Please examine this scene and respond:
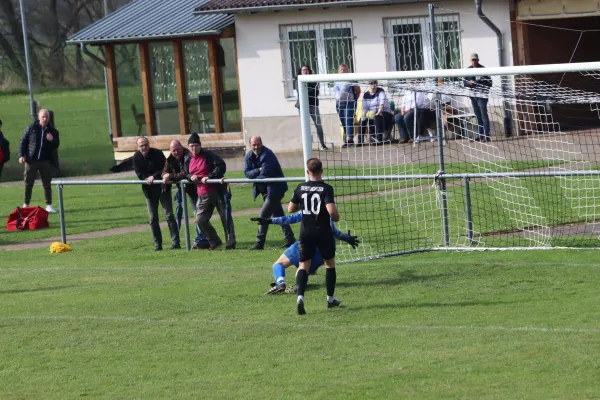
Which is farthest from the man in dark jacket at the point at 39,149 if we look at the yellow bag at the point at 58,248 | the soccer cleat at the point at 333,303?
the soccer cleat at the point at 333,303

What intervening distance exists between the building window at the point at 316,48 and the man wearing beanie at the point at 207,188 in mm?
12331

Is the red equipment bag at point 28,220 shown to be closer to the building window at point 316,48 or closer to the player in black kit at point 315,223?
the building window at point 316,48

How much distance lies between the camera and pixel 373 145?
19.7m

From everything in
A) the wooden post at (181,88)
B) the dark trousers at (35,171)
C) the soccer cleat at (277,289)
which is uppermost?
the wooden post at (181,88)

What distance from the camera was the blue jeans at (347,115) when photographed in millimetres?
19641

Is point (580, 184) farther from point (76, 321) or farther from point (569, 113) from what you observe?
point (76, 321)

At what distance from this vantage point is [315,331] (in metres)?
11.8

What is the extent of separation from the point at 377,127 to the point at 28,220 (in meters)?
7.10

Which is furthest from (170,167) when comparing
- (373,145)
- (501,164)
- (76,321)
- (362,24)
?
(362,24)

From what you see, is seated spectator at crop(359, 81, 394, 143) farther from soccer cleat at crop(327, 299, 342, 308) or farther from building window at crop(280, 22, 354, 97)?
building window at crop(280, 22, 354, 97)

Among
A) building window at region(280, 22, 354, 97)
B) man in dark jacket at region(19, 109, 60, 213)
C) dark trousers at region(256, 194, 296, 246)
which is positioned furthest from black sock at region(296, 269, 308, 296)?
building window at region(280, 22, 354, 97)

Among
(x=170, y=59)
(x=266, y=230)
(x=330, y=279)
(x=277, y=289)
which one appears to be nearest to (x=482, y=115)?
(x=266, y=230)

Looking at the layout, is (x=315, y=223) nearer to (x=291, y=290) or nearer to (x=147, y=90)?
(x=291, y=290)

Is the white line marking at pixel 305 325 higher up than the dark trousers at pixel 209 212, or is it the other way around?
the dark trousers at pixel 209 212
